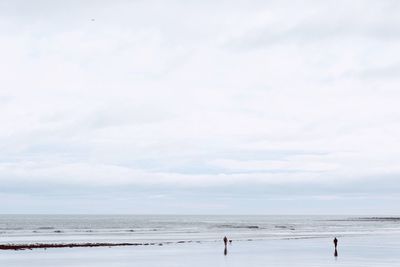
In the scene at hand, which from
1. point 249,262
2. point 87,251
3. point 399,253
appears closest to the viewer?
point 249,262

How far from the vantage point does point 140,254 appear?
60469 mm

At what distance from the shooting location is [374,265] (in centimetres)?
4750

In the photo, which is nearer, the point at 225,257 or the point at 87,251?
the point at 225,257

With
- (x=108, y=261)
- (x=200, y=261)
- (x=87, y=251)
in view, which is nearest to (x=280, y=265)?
(x=200, y=261)

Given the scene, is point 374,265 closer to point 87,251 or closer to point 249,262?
point 249,262

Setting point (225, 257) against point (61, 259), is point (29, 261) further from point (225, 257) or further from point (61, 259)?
point (225, 257)

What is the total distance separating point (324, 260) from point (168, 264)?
13152 mm

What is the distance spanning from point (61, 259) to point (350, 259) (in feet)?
82.3

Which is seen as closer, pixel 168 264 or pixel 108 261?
pixel 168 264

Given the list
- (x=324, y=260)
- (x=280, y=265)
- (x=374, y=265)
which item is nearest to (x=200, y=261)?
(x=280, y=265)

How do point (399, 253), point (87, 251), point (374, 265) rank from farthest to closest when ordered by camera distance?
point (87, 251), point (399, 253), point (374, 265)

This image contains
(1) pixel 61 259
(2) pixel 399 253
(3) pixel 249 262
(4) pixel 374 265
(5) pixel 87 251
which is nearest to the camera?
(4) pixel 374 265

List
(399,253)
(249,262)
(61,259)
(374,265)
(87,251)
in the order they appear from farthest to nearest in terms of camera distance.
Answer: (87,251) < (399,253) < (61,259) < (249,262) < (374,265)

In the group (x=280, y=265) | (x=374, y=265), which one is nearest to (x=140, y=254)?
(x=280, y=265)
